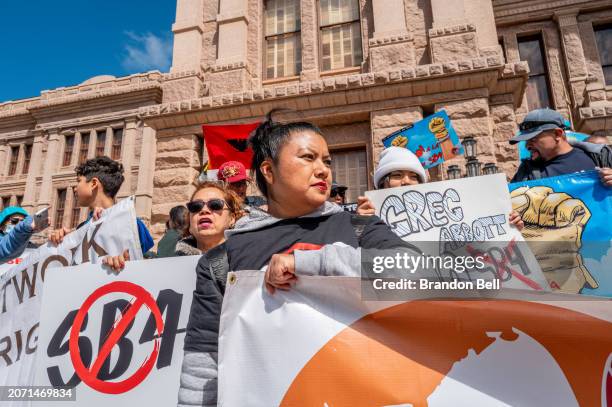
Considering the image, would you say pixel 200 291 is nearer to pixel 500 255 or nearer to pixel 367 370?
pixel 367 370

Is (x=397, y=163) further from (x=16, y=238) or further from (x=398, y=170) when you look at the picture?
(x=16, y=238)

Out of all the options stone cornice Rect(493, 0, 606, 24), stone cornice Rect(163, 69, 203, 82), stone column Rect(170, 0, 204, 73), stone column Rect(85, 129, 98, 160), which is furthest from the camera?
stone column Rect(85, 129, 98, 160)

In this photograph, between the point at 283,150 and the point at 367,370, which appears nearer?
the point at 367,370

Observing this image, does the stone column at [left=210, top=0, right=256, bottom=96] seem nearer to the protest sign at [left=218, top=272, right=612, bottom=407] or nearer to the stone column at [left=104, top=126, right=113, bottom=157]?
the protest sign at [left=218, top=272, right=612, bottom=407]

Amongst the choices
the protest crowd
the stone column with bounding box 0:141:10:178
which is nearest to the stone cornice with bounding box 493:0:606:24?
the protest crowd

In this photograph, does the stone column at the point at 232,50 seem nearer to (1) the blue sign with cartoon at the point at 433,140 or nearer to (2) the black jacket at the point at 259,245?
(1) the blue sign with cartoon at the point at 433,140

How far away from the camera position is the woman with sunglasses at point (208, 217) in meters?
2.51

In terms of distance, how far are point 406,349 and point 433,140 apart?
15.1 feet

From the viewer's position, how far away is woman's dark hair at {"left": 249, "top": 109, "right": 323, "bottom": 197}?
5.84 ft

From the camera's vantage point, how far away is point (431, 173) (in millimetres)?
6711

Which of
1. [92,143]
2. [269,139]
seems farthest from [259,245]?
[92,143]

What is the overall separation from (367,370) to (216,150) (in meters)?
6.07

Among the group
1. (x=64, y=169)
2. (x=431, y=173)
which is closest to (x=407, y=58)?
(x=431, y=173)

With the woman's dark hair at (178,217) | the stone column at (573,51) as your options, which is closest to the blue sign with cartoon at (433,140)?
the woman's dark hair at (178,217)
